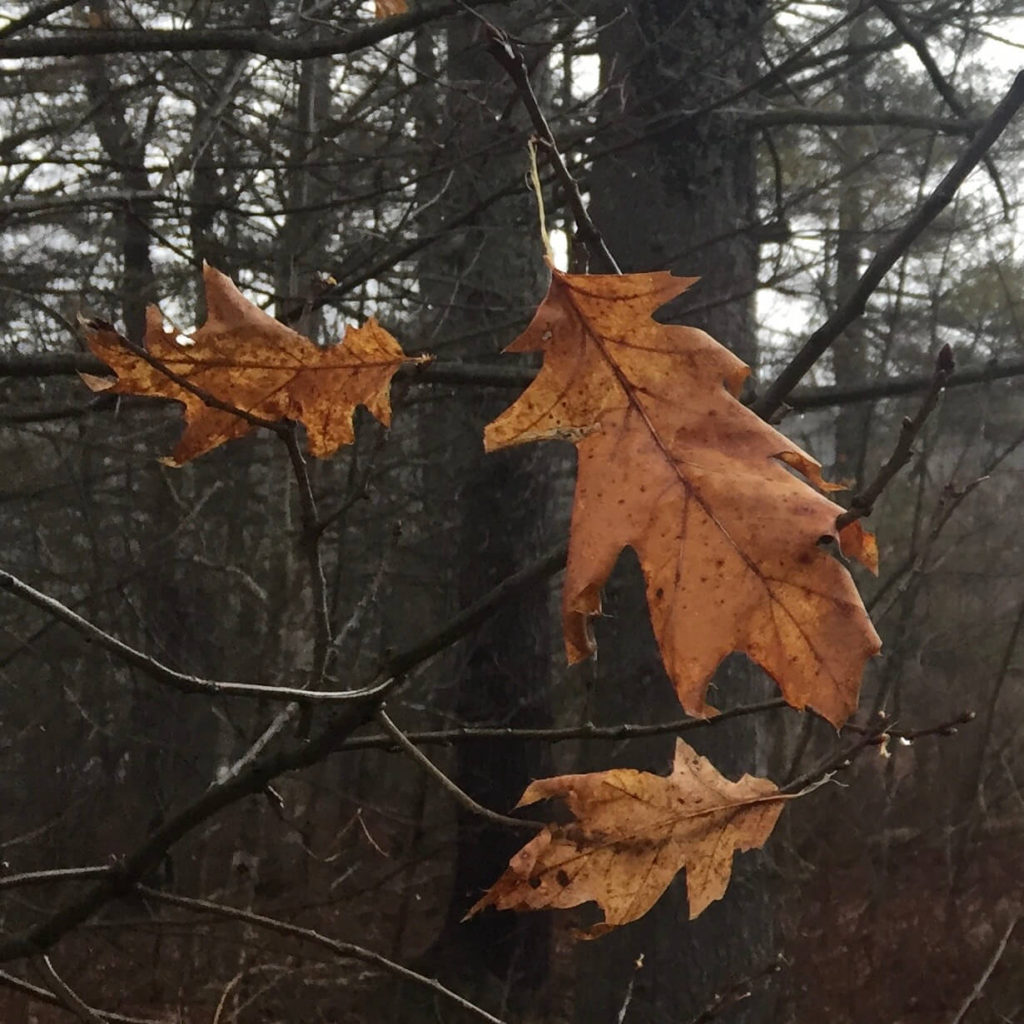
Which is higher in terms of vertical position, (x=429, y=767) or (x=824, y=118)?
(x=824, y=118)

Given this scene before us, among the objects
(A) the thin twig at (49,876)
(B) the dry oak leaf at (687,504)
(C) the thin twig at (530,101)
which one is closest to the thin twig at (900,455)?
(B) the dry oak leaf at (687,504)

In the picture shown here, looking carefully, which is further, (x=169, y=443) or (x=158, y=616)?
(x=158, y=616)

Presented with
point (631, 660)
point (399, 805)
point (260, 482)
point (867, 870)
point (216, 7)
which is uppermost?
point (216, 7)

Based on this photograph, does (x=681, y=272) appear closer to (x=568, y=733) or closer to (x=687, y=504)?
(x=568, y=733)

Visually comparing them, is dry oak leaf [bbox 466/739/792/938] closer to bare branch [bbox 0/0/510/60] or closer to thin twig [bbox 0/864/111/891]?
thin twig [bbox 0/864/111/891]

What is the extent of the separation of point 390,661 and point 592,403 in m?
0.38

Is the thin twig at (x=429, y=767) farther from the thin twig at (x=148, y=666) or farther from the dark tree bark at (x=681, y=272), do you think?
the dark tree bark at (x=681, y=272)

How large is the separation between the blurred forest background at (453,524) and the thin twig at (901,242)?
135cm

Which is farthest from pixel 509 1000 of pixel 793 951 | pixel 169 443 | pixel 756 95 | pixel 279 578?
pixel 756 95

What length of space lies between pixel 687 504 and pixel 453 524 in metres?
3.99

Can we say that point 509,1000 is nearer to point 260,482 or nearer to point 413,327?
point 260,482

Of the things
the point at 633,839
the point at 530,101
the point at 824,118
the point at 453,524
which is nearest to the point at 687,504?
the point at 530,101

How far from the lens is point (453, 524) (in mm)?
4625

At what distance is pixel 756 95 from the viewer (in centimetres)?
310
